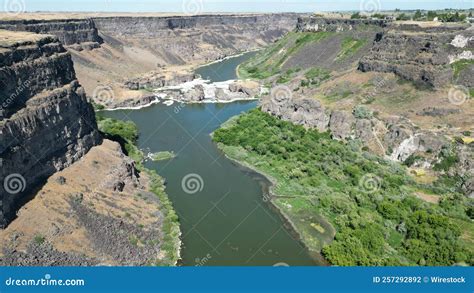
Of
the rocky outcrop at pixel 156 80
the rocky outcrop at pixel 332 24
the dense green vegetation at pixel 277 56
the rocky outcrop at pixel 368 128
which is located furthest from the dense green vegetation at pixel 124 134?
the rocky outcrop at pixel 332 24

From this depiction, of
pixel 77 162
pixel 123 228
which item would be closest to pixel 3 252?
pixel 123 228

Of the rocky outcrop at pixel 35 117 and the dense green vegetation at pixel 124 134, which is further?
the dense green vegetation at pixel 124 134

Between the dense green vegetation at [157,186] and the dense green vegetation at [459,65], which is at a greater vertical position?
the dense green vegetation at [459,65]

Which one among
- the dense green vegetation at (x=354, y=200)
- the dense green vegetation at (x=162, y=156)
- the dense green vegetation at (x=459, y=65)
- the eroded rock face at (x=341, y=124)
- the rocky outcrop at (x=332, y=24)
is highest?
the rocky outcrop at (x=332, y=24)

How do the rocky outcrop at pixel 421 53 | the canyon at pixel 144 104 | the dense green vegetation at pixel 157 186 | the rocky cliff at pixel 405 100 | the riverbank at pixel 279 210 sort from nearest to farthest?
the canyon at pixel 144 104 < the dense green vegetation at pixel 157 186 < the riverbank at pixel 279 210 < the rocky cliff at pixel 405 100 < the rocky outcrop at pixel 421 53

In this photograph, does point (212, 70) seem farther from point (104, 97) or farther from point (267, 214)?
point (267, 214)

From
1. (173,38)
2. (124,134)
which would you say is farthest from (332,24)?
(124,134)

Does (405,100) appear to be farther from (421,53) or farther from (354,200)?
(354,200)

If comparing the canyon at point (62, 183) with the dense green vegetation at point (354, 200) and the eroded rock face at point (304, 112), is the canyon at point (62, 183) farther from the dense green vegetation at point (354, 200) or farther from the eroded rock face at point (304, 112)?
the eroded rock face at point (304, 112)
